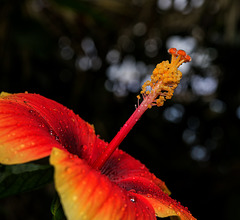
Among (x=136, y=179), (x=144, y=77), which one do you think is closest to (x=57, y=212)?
(x=136, y=179)

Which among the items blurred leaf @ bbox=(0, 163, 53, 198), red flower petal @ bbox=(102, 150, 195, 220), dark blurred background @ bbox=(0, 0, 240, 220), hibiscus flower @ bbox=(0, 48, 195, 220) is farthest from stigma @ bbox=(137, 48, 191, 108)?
dark blurred background @ bbox=(0, 0, 240, 220)

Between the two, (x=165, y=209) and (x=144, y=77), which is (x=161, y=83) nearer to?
(x=165, y=209)

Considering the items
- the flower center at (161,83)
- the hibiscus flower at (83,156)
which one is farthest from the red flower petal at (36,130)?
the flower center at (161,83)

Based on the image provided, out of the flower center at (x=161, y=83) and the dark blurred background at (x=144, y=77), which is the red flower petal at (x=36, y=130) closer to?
the flower center at (x=161, y=83)

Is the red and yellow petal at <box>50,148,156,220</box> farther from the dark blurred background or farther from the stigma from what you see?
the dark blurred background

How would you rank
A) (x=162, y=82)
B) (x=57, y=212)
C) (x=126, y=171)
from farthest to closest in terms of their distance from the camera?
(x=126, y=171) < (x=162, y=82) < (x=57, y=212)

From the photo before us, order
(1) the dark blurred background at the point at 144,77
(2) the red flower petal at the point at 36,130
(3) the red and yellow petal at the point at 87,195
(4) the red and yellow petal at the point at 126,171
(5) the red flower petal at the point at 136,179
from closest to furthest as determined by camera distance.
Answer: (3) the red and yellow petal at the point at 87,195, (2) the red flower petal at the point at 36,130, (5) the red flower petal at the point at 136,179, (4) the red and yellow petal at the point at 126,171, (1) the dark blurred background at the point at 144,77
